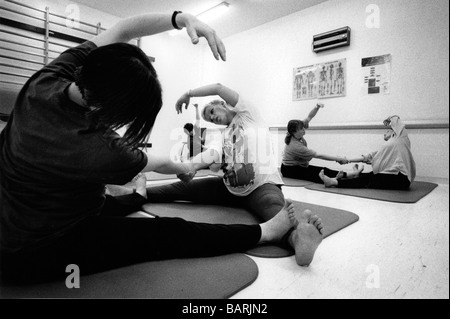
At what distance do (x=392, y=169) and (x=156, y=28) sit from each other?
248 cm

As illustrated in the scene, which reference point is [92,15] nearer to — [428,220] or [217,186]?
[217,186]

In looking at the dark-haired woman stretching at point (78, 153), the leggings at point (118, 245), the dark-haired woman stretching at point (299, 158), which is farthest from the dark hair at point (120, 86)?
the dark-haired woman stretching at point (299, 158)

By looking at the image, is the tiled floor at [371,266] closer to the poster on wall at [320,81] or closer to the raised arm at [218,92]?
the raised arm at [218,92]

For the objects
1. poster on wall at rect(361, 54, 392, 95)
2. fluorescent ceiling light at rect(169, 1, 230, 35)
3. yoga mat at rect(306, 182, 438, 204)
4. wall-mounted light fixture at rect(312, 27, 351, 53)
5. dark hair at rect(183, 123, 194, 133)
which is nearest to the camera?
yoga mat at rect(306, 182, 438, 204)

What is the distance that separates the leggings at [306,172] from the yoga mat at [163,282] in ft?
7.34

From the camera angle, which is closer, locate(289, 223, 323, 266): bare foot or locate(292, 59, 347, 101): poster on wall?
locate(289, 223, 323, 266): bare foot

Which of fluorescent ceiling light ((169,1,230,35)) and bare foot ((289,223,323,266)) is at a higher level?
fluorescent ceiling light ((169,1,230,35))

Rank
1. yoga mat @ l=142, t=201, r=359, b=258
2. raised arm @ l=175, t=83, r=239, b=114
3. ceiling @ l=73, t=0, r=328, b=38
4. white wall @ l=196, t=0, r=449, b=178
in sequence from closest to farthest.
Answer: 1. yoga mat @ l=142, t=201, r=359, b=258
2. raised arm @ l=175, t=83, r=239, b=114
3. white wall @ l=196, t=0, r=449, b=178
4. ceiling @ l=73, t=0, r=328, b=38

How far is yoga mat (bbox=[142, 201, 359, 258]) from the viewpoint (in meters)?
1.37

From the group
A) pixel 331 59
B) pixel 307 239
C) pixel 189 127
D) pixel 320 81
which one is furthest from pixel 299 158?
pixel 189 127

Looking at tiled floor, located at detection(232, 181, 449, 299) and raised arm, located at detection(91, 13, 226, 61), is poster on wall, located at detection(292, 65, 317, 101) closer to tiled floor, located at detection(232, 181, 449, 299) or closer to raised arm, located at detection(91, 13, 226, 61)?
tiled floor, located at detection(232, 181, 449, 299)

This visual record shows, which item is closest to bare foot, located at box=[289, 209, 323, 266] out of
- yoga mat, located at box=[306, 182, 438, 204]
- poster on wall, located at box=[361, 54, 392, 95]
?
yoga mat, located at box=[306, 182, 438, 204]
